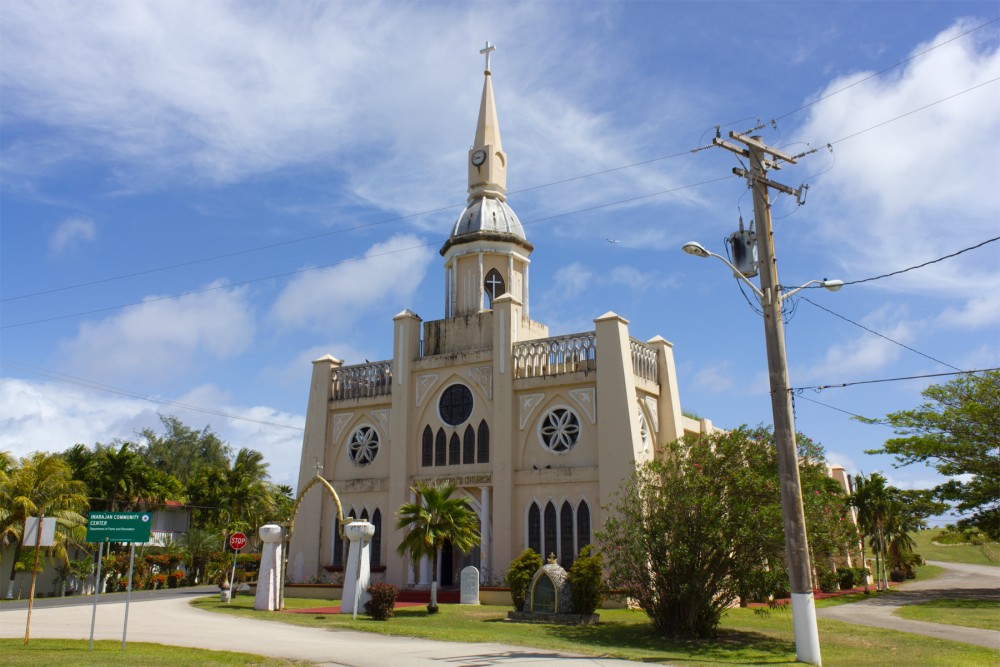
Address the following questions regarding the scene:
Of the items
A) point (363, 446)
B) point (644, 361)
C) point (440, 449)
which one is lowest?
point (440, 449)

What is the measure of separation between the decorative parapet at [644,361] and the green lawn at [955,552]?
55.0m

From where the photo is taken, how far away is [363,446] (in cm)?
3338

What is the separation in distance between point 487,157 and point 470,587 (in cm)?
1839

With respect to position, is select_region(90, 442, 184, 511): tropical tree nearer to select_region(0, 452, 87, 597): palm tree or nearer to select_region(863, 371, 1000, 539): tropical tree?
select_region(0, 452, 87, 597): palm tree

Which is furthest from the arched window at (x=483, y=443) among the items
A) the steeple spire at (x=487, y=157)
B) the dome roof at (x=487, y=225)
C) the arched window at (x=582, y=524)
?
the steeple spire at (x=487, y=157)

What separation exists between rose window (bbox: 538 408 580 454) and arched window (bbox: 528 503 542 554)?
2.22 m

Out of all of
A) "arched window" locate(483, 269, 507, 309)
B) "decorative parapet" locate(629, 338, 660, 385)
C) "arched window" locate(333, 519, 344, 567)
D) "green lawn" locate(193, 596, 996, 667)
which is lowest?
"green lawn" locate(193, 596, 996, 667)

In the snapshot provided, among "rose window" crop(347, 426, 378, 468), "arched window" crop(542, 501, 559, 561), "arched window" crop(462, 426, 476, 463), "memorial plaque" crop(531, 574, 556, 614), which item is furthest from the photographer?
"rose window" crop(347, 426, 378, 468)

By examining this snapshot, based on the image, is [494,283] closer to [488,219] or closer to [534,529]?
[488,219]

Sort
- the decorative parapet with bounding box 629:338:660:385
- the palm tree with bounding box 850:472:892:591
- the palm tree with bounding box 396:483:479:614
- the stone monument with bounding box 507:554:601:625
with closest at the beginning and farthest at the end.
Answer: the stone monument with bounding box 507:554:601:625
the palm tree with bounding box 396:483:479:614
the decorative parapet with bounding box 629:338:660:385
the palm tree with bounding box 850:472:892:591

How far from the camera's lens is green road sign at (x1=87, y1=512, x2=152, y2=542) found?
1528 cm

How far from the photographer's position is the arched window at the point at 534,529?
1110 inches

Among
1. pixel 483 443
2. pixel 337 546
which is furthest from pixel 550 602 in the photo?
pixel 337 546

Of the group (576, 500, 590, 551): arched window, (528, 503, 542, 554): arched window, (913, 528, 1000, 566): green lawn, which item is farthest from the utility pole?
(913, 528, 1000, 566): green lawn
